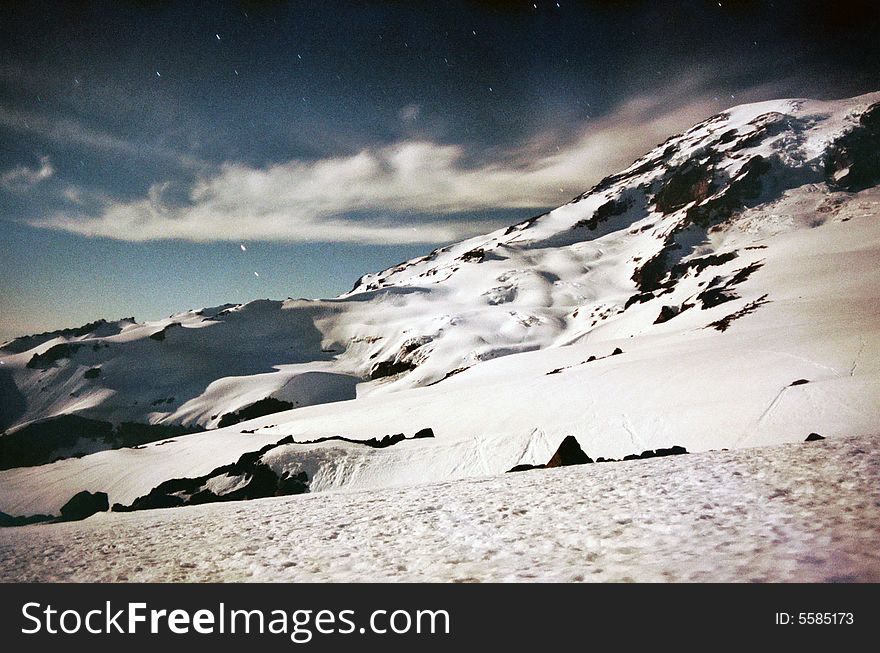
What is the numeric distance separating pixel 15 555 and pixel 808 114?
203 meters

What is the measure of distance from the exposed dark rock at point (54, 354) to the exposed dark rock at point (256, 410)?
67119 millimetres

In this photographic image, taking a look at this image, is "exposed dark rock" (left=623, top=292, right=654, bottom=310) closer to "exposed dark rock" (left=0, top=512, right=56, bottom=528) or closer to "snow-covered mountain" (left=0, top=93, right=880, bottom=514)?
"snow-covered mountain" (left=0, top=93, right=880, bottom=514)

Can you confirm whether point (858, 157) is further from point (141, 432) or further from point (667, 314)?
point (141, 432)

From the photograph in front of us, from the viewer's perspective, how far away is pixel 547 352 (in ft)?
160

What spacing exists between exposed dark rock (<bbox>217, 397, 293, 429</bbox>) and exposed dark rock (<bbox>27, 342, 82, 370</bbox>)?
6712cm

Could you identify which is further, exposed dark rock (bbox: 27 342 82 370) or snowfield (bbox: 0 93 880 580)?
exposed dark rock (bbox: 27 342 82 370)

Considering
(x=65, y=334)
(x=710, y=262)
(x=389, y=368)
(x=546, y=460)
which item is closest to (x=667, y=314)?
(x=710, y=262)

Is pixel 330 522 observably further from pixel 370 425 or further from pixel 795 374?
pixel 370 425

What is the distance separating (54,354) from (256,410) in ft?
254

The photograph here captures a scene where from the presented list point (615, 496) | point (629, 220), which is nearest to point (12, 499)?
point (615, 496)

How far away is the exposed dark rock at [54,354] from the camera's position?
120188 millimetres

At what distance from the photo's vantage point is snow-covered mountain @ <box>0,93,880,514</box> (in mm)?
18719

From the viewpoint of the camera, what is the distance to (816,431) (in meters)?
12.7

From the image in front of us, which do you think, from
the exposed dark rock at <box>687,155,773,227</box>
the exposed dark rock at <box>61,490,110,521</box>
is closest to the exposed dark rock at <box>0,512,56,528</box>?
the exposed dark rock at <box>61,490,110,521</box>
